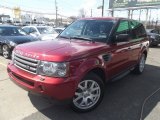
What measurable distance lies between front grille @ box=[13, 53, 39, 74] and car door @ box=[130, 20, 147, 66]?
2.99 m

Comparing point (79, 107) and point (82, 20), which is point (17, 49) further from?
point (82, 20)

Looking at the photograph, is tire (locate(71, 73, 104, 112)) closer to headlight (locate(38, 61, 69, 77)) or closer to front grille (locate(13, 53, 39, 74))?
headlight (locate(38, 61, 69, 77))

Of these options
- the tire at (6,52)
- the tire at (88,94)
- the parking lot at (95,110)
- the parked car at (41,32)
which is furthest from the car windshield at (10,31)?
the tire at (88,94)

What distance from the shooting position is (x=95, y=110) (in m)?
4.20

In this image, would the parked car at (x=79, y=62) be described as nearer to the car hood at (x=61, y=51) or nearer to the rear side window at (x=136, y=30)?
the car hood at (x=61, y=51)

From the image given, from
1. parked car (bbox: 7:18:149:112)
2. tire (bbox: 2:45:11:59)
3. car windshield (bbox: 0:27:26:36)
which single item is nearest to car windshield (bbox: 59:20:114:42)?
parked car (bbox: 7:18:149:112)

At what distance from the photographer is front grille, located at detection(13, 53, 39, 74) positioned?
358cm

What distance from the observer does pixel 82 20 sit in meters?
5.55

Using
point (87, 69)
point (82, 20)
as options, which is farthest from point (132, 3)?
point (87, 69)

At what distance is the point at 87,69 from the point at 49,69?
712 mm

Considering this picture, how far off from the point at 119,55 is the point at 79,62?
1608mm

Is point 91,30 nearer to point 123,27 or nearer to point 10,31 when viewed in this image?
point 123,27

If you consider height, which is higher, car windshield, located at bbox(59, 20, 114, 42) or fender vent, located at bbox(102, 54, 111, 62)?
car windshield, located at bbox(59, 20, 114, 42)

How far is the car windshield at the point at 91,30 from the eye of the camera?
469 cm
